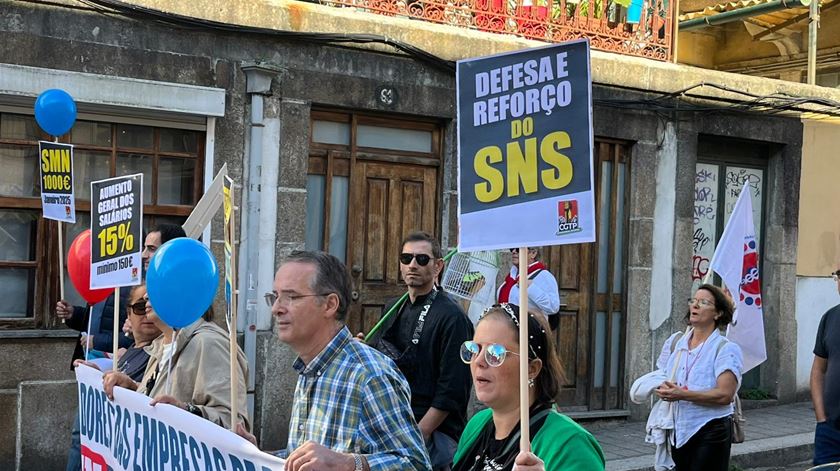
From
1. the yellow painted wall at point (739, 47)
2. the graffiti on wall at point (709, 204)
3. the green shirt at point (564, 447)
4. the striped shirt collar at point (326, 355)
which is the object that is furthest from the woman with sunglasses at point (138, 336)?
the yellow painted wall at point (739, 47)

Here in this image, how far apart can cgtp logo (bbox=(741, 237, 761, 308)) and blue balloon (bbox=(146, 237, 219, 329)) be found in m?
4.13

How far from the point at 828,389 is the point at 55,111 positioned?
5488mm

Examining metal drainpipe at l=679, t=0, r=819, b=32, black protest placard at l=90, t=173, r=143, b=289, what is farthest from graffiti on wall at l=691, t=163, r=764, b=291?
black protest placard at l=90, t=173, r=143, b=289

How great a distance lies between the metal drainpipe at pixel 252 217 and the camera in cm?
934

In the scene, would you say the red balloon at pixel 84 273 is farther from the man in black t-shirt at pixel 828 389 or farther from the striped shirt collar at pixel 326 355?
the man in black t-shirt at pixel 828 389

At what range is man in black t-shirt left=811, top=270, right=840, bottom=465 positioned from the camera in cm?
677

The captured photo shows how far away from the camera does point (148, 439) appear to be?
4.77 metres

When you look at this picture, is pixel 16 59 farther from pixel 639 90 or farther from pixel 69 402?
pixel 639 90

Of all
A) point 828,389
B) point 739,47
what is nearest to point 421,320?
point 828,389

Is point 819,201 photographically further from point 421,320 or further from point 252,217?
point 421,320

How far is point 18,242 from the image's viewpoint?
8641 millimetres

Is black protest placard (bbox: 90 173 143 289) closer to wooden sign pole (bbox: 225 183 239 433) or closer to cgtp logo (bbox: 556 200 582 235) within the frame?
wooden sign pole (bbox: 225 183 239 433)

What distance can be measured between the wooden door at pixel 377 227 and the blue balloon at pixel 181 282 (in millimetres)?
5177

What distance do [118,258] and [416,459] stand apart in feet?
9.00
